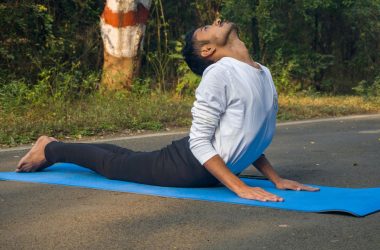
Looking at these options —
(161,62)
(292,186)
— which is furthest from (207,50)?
(161,62)

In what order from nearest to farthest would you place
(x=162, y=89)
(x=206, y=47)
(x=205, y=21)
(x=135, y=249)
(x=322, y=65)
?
1. (x=135, y=249)
2. (x=206, y=47)
3. (x=162, y=89)
4. (x=205, y=21)
5. (x=322, y=65)

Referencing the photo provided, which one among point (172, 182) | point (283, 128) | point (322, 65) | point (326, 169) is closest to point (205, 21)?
point (322, 65)

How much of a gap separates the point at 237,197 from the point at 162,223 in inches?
32.0

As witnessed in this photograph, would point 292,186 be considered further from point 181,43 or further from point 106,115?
point 181,43

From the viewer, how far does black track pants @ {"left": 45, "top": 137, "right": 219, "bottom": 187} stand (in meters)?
5.92

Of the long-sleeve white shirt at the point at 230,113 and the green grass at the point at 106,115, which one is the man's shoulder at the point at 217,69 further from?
the green grass at the point at 106,115

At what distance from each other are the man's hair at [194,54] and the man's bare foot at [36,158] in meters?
1.53

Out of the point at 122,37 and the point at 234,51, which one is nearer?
the point at 234,51

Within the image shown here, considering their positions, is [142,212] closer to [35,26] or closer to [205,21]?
[35,26]

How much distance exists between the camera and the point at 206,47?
19.0 ft

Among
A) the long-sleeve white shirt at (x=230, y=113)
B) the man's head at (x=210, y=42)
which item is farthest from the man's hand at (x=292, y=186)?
the man's head at (x=210, y=42)

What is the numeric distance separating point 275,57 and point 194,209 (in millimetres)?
14994

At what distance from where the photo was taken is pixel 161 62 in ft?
51.7

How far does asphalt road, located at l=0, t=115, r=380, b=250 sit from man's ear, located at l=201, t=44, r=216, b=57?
101 cm
